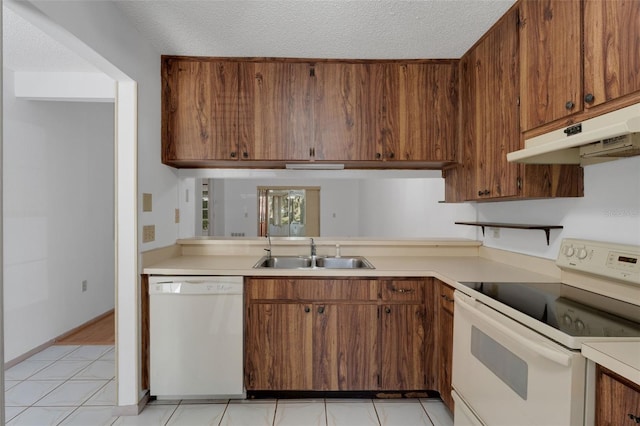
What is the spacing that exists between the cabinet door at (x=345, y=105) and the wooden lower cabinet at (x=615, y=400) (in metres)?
1.83

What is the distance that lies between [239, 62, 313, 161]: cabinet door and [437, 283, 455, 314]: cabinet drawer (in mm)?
1334

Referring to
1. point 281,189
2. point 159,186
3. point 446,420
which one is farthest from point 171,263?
point 281,189

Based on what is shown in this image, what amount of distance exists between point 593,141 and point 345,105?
1.56 m

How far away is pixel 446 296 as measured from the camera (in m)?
1.95

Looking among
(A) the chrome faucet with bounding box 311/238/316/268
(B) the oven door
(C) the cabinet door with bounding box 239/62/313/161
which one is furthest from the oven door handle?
(C) the cabinet door with bounding box 239/62/313/161

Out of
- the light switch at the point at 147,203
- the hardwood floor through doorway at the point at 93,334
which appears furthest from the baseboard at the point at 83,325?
the light switch at the point at 147,203

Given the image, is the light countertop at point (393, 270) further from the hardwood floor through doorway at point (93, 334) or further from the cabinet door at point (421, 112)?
the hardwood floor through doorway at point (93, 334)

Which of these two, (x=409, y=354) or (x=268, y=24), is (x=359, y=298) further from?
(x=268, y=24)

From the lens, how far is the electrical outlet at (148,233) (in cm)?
212

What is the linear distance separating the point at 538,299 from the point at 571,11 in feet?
3.96

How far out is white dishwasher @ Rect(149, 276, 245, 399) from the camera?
2064mm

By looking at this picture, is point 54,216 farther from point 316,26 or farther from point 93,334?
point 316,26

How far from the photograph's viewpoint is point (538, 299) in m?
1.41

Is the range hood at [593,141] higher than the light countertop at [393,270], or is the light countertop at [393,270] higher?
the range hood at [593,141]
